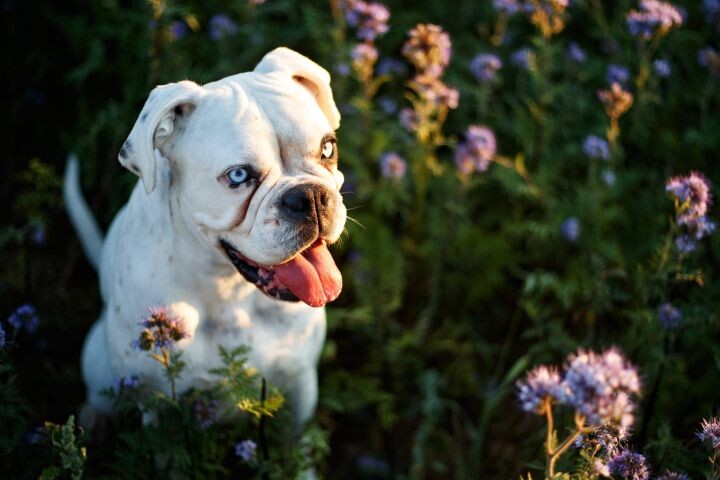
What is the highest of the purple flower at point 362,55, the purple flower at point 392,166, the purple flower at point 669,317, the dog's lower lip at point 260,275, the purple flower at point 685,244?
the purple flower at point 685,244

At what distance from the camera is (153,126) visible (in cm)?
208

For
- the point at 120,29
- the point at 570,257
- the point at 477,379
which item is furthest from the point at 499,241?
the point at 120,29

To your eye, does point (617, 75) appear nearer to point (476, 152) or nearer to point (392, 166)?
point (476, 152)

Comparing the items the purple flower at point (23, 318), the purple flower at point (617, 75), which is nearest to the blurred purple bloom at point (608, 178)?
the purple flower at point (617, 75)

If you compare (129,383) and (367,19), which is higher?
(367,19)

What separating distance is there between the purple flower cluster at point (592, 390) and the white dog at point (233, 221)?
89 cm

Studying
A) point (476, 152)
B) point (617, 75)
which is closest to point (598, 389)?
point (476, 152)

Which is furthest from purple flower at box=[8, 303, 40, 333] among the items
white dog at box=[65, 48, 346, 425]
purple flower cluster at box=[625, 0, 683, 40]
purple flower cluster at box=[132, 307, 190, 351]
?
purple flower cluster at box=[625, 0, 683, 40]

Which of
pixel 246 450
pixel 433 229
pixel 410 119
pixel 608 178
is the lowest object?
pixel 433 229

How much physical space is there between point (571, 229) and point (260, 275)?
1.87 m

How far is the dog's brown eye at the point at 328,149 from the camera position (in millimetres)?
2391

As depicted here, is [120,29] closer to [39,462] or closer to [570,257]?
[39,462]

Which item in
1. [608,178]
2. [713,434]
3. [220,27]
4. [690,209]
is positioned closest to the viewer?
[713,434]

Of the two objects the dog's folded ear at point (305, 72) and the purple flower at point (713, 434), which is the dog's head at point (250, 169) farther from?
the purple flower at point (713, 434)
